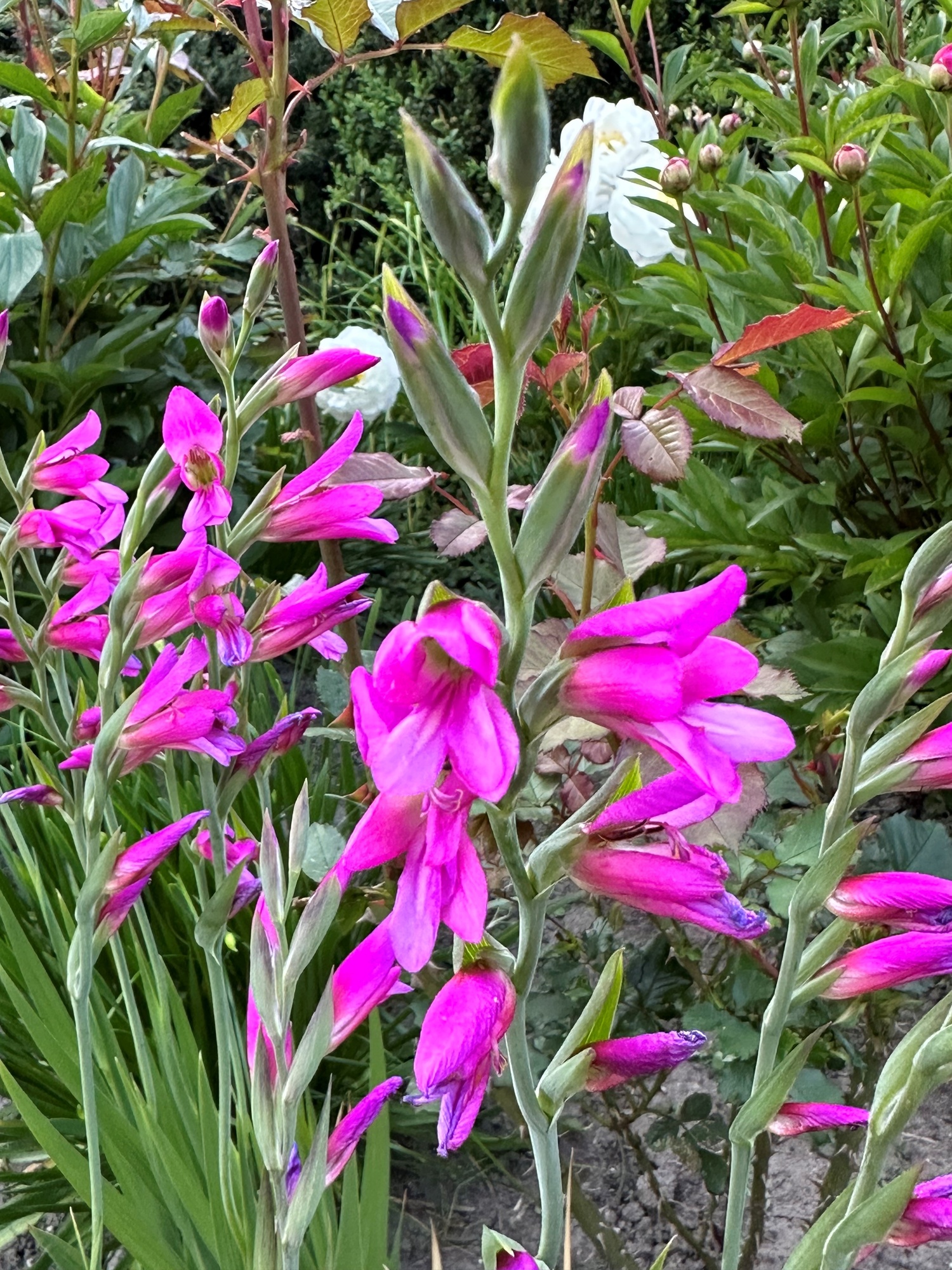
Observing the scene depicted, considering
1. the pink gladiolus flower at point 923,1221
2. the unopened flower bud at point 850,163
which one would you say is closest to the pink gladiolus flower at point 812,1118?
the pink gladiolus flower at point 923,1221

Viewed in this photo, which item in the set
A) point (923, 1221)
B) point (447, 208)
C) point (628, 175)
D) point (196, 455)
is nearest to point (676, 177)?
point (628, 175)

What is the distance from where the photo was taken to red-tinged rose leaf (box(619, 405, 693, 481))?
985 mm

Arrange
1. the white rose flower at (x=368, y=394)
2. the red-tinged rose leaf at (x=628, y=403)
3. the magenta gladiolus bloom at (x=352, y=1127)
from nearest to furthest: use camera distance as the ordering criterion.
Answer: the magenta gladiolus bloom at (x=352, y=1127)
the red-tinged rose leaf at (x=628, y=403)
the white rose flower at (x=368, y=394)

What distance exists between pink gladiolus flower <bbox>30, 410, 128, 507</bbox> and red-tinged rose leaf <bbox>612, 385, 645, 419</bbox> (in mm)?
443

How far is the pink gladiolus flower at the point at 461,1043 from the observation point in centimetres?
39

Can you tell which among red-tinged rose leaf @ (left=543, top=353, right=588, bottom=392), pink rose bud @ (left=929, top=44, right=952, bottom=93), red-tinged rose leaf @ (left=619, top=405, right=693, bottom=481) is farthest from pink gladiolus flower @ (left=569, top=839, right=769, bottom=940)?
pink rose bud @ (left=929, top=44, right=952, bottom=93)

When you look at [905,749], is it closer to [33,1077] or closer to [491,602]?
[33,1077]

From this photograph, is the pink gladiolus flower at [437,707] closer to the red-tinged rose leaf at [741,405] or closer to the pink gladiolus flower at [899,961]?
the pink gladiolus flower at [899,961]

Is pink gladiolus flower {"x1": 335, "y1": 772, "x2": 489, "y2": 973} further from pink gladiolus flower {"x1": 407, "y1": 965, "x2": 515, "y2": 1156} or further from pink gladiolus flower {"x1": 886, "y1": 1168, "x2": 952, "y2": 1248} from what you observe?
pink gladiolus flower {"x1": 886, "y1": 1168, "x2": 952, "y2": 1248}

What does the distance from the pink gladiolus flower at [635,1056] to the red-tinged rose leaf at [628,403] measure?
2.23ft

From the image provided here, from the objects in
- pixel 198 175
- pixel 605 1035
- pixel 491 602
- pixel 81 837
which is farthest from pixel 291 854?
pixel 198 175

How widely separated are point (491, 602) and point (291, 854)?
1984mm

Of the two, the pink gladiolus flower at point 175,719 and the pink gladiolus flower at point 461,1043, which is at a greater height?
the pink gladiolus flower at point 461,1043

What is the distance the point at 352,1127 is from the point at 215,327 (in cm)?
57
